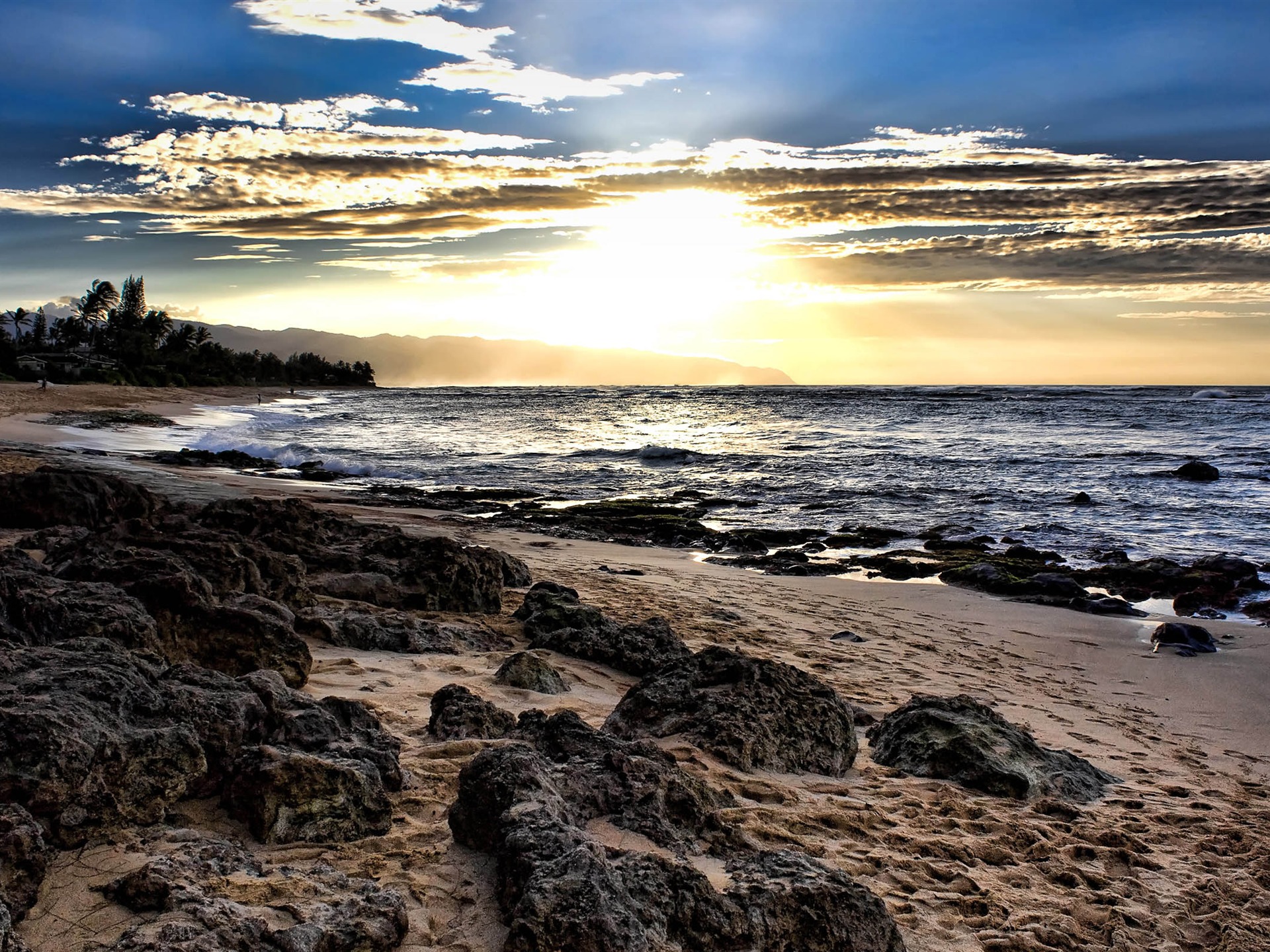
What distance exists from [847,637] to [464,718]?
511 centimetres

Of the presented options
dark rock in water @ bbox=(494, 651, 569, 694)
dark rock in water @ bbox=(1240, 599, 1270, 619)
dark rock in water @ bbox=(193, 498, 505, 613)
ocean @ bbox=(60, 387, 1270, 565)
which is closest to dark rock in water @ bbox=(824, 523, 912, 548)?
ocean @ bbox=(60, 387, 1270, 565)

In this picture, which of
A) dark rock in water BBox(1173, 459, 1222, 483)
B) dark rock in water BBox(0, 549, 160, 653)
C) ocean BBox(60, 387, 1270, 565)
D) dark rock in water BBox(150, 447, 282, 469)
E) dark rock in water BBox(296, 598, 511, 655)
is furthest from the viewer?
dark rock in water BBox(1173, 459, 1222, 483)

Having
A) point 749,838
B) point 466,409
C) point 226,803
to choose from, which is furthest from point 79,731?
point 466,409

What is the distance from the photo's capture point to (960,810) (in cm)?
448

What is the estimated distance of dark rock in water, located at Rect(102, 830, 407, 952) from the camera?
96.6 inches

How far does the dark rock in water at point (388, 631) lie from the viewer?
6.23 m

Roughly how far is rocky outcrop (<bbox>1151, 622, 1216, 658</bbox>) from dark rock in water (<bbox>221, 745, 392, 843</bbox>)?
27.9ft

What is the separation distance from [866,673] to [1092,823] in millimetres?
2865

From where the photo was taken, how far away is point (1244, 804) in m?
5.10

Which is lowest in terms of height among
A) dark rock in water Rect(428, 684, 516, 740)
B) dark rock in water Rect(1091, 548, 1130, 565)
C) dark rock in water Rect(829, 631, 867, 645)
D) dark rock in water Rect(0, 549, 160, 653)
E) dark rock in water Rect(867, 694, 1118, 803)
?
dark rock in water Rect(829, 631, 867, 645)

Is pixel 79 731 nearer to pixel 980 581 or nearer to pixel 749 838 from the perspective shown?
pixel 749 838

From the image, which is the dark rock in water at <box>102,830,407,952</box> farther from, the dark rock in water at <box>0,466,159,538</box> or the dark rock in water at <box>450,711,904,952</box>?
the dark rock in water at <box>0,466,159,538</box>

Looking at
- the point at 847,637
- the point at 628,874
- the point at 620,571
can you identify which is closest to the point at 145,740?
the point at 628,874

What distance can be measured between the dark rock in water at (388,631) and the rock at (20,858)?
3503mm
